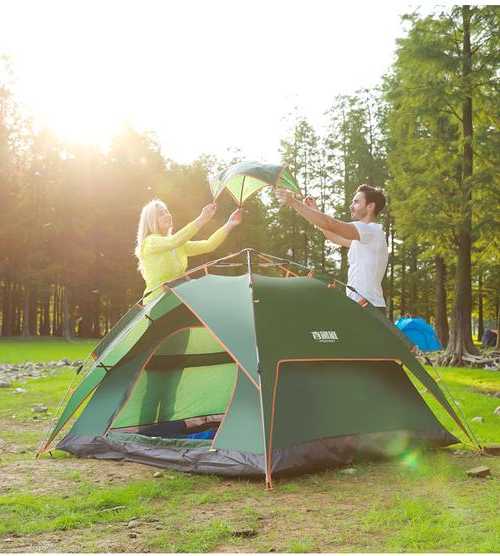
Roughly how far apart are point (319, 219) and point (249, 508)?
2.29 metres

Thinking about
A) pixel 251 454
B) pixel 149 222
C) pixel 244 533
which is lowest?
pixel 244 533

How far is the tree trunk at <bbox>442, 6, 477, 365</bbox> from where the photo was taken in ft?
53.7

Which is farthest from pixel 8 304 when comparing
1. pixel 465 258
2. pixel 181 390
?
pixel 181 390

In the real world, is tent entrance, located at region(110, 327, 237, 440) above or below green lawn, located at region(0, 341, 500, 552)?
above

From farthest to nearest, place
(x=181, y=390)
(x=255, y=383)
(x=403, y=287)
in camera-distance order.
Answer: (x=403, y=287), (x=181, y=390), (x=255, y=383)

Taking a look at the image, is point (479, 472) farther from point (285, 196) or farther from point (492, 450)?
point (285, 196)

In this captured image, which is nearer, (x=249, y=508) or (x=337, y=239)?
(x=249, y=508)

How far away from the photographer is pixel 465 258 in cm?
1708

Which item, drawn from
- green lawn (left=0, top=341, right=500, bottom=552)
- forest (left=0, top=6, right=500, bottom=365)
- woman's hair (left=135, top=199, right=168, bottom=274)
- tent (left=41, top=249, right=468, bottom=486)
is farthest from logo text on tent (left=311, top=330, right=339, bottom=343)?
forest (left=0, top=6, right=500, bottom=365)

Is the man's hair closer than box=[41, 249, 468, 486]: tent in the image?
No

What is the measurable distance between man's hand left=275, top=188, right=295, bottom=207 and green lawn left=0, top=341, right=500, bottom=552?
217 cm

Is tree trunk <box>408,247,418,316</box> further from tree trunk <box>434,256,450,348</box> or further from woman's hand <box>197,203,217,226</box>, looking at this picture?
woman's hand <box>197,203,217,226</box>

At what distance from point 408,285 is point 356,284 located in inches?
1016

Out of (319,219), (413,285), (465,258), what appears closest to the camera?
(319,219)
